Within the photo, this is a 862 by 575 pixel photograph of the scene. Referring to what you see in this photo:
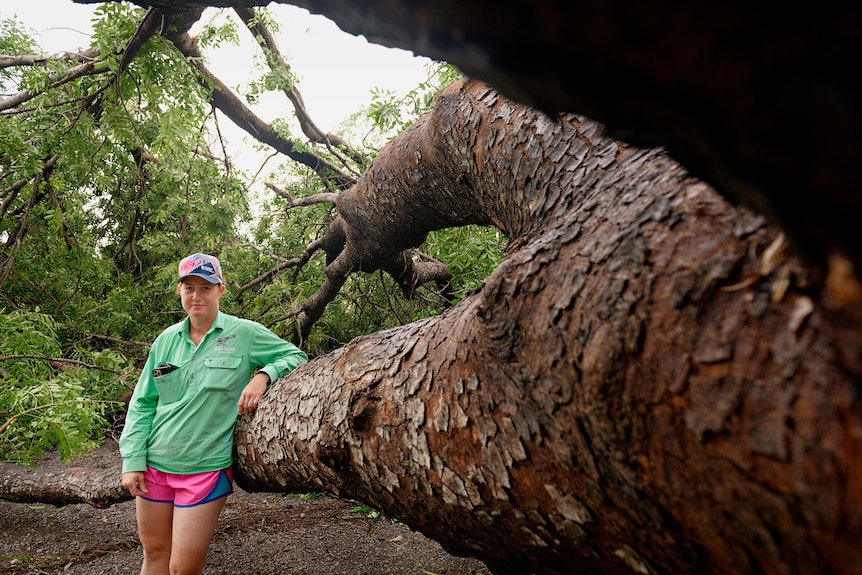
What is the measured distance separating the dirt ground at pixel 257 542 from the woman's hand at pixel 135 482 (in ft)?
3.08

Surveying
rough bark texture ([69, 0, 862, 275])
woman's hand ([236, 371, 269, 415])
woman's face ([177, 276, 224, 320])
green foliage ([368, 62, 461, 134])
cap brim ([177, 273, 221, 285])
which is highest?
green foliage ([368, 62, 461, 134])

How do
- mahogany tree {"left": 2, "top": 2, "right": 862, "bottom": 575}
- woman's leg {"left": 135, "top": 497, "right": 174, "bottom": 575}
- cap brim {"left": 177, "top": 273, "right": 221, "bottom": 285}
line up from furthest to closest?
cap brim {"left": 177, "top": 273, "right": 221, "bottom": 285} → woman's leg {"left": 135, "top": 497, "right": 174, "bottom": 575} → mahogany tree {"left": 2, "top": 2, "right": 862, "bottom": 575}

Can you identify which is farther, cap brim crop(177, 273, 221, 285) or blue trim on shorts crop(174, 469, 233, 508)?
cap brim crop(177, 273, 221, 285)

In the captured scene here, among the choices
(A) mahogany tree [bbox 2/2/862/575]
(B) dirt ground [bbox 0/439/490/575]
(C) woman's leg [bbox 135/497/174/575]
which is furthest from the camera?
(B) dirt ground [bbox 0/439/490/575]

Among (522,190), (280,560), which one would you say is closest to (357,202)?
(522,190)

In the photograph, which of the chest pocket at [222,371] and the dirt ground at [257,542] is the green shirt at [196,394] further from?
the dirt ground at [257,542]

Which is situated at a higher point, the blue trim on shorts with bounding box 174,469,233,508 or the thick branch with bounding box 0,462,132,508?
the blue trim on shorts with bounding box 174,469,233,508

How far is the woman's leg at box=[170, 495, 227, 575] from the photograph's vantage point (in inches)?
88.7

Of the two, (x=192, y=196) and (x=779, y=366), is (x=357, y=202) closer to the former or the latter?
(x=192, y=196)

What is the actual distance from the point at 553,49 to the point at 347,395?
1329mm

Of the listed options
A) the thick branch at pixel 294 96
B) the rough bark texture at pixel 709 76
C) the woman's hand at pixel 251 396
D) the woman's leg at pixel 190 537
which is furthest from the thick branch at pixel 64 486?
the rough bark texture at pixel 709 76

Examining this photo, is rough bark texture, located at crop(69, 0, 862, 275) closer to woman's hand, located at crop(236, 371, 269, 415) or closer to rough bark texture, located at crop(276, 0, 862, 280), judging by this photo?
rough bark texture, located at crop(276, 0, 862, 280)

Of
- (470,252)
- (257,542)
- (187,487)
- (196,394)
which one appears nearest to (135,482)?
(187,487)

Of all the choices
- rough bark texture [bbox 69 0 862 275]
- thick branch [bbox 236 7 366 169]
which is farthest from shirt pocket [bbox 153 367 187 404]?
thick branch [bbox 236 7 366 169]
